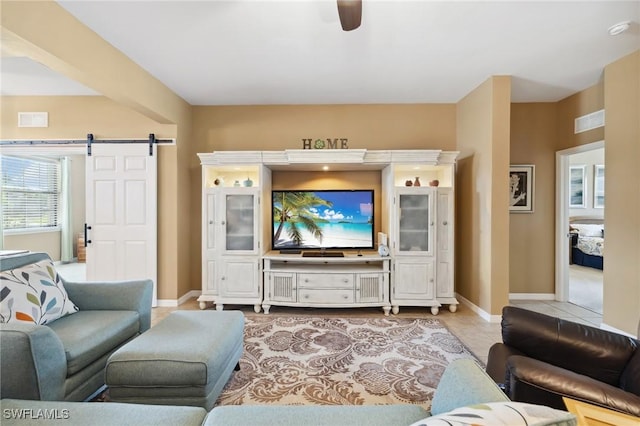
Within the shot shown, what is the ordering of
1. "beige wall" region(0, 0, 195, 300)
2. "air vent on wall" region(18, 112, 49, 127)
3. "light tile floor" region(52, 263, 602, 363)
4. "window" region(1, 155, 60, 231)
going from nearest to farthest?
"beige wall" region(0, 0, 195, 300), "light tile floor" region(52, 263, 602, 363), "air vent on wall" region(18, 112, 49, 127), "window" region(1, 155, 60, 231)

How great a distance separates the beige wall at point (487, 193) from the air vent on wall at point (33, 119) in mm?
5530

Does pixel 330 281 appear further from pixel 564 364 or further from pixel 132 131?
pixel 132 131

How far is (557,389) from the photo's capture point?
3.76 ft

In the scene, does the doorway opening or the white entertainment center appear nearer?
the white entertainment center

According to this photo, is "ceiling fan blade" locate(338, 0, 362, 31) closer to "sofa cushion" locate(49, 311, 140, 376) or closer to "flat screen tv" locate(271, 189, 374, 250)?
"flat screen tv" locate(271, 189, 374, 250)

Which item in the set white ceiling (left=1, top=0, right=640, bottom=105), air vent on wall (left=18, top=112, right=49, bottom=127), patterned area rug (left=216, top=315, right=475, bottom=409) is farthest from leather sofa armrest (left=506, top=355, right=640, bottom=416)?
air vent on wall (left=18, top=112, right=49, bottom=127)

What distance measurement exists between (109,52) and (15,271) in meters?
1.95

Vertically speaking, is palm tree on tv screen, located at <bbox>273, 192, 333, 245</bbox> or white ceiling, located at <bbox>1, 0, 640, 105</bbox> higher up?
white ceiling, located at <bbox>1, 0, 640, 105</bbox>

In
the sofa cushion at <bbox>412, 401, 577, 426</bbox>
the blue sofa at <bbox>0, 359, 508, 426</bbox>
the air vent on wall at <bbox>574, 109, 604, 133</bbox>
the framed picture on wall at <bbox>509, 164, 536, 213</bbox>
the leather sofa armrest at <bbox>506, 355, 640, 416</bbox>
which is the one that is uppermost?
the air vent on wall at <bbox>574, 109, 604, 133</bbox>

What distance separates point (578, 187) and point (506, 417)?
28.1ft

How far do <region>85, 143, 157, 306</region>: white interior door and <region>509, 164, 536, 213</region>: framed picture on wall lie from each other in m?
4.91

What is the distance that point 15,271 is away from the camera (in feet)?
6.13

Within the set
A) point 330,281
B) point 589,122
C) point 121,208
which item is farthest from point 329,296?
point 589,122

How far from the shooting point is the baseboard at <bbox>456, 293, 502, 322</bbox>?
313 cm
